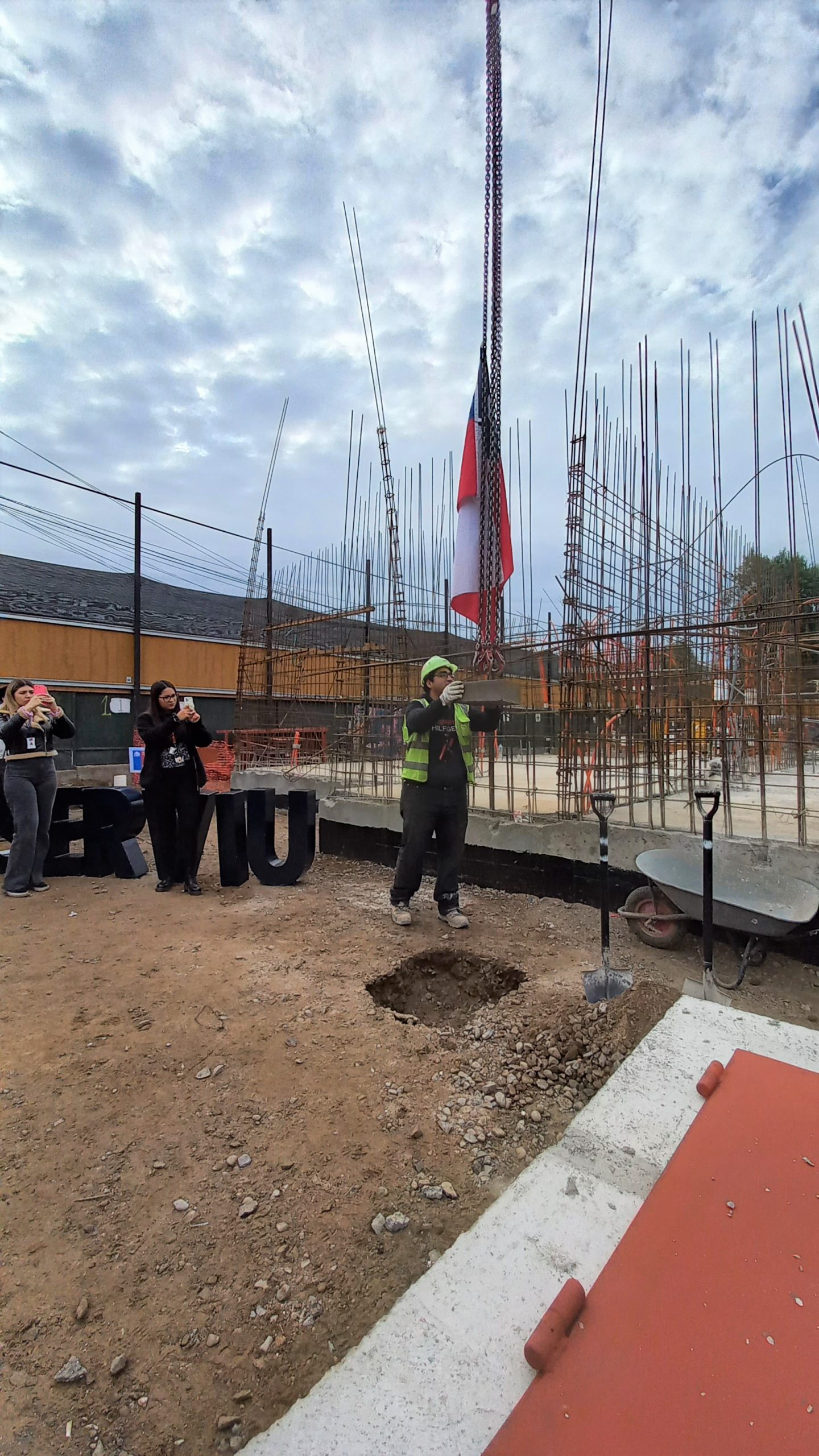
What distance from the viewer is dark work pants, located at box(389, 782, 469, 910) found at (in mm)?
4438

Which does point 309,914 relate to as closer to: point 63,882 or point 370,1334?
point 63,882

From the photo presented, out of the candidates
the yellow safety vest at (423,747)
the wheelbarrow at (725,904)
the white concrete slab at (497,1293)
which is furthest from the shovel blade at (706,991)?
the yellow safety vest at (423,747)

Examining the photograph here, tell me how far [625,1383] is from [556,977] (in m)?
2.40

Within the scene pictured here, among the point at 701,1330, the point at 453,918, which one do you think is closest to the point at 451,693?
the point at 453,918

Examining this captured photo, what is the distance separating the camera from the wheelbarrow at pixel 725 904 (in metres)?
3.43

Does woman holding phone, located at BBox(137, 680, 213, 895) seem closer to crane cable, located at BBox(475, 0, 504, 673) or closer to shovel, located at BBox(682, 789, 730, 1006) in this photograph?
crane cable, located at BBox(475, 0, 504, 673)

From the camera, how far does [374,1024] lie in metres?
2.95

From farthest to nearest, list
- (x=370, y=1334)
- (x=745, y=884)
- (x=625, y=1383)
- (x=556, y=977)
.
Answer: (x=745, y=884) → (x=556, y=977) → (x=370, y=1334) → (x=625, y=1383)

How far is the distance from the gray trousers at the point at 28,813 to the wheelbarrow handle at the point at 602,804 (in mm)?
4413

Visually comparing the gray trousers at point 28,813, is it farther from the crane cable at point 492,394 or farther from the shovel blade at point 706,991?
the shovel blade at point 706,991

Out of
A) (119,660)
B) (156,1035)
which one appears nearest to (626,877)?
(156,1035)

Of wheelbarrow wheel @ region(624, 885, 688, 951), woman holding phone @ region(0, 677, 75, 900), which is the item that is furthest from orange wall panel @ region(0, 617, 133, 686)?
wheelbarrow wheel @ region(624, 885, 688, 951)

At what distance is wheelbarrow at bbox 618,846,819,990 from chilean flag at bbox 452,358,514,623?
2.55 m

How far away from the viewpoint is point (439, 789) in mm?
4422
